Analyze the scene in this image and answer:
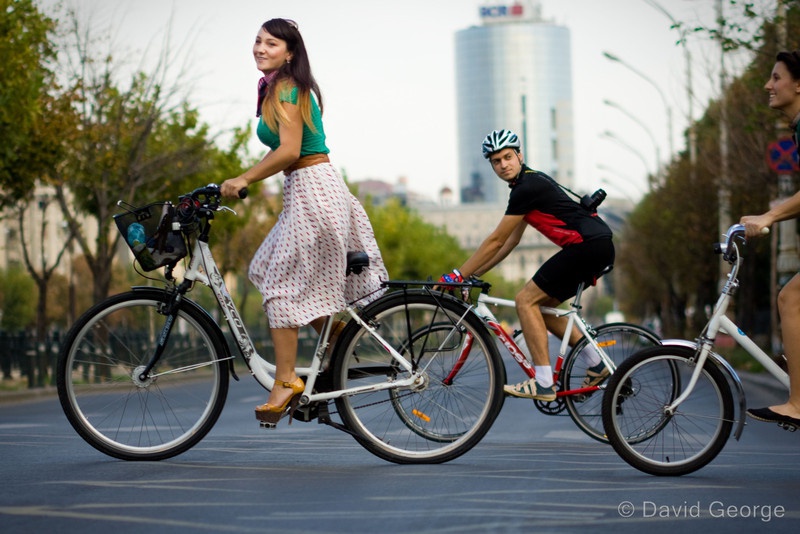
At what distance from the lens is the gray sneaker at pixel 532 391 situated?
7348 millimetres

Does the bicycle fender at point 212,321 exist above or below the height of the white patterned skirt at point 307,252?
below

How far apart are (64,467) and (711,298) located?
4169 cm

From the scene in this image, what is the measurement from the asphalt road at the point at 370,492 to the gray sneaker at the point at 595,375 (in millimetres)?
409

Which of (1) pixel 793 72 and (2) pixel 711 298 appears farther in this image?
(2) pixel 711 298

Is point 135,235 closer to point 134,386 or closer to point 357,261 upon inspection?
point 134,386

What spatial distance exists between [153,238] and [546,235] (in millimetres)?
2248

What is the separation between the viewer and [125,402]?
666cm

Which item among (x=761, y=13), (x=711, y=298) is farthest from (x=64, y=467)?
(x=711, y=298)

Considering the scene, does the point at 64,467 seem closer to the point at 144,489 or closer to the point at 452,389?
the point at 144,489

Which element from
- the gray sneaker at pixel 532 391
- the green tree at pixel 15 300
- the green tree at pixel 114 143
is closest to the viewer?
the gray sneaker at pixel 532 391

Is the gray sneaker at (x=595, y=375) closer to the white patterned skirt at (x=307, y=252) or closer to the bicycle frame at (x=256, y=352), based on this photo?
the bicycle frame at (x=256, y=352)

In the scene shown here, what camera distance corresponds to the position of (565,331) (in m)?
7.91

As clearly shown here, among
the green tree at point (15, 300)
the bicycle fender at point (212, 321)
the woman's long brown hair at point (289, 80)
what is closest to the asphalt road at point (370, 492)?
the bicycle fender at point (212, 321)

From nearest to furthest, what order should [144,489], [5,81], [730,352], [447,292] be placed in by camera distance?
[144,489]
[447,292]
[5,81]
[730,352]
